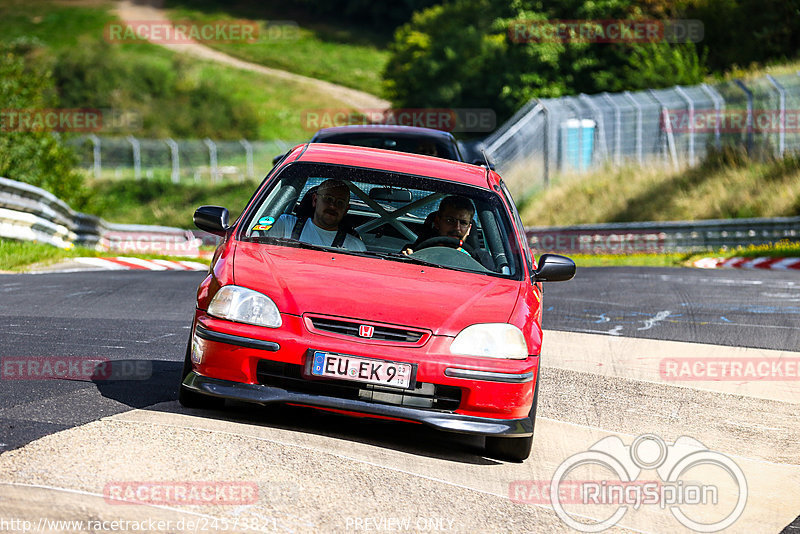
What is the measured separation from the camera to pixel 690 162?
30.0 m

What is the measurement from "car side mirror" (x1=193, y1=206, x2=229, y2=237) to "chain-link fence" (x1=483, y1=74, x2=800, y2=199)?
2185cm

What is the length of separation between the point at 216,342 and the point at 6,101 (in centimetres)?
2216

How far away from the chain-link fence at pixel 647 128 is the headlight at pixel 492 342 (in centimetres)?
2219

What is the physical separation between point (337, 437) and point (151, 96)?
74.8 m

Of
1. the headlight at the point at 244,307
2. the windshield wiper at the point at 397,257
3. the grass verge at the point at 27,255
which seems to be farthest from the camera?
the grass verge at the point at 27,255

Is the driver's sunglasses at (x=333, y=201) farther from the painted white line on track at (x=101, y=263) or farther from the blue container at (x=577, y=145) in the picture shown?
the blue container at (x=577, y=145)

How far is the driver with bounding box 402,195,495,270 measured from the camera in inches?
275

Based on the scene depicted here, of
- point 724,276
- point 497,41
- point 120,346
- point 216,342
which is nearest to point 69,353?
point 120,346

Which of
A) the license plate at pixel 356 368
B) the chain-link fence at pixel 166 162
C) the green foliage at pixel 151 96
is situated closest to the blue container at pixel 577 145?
the chain-link fence at pixel 166 162

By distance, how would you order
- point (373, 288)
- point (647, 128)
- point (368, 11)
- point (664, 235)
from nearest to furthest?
1. point (373, 288)
2. point (664, 235)
3. point (647, 128)
4. point (368, 11)

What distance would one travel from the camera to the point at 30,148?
25.2 metres

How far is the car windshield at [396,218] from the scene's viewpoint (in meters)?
6.75

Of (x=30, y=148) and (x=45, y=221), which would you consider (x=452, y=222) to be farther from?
(x=30, y=148)

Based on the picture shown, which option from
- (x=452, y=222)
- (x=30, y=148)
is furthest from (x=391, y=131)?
(x=30, y=148)
